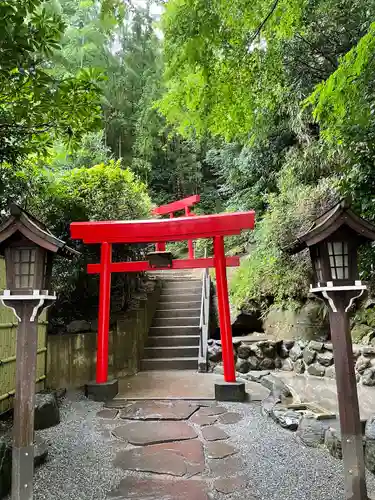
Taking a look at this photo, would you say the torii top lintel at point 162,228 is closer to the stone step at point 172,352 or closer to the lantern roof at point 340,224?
the lantern roof at point 340,224

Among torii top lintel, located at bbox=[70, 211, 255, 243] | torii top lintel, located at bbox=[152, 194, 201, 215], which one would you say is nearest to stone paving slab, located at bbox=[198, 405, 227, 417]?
torii top lintel, located at bbox=[70, 211, 255, 243]

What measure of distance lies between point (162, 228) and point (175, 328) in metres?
4.07

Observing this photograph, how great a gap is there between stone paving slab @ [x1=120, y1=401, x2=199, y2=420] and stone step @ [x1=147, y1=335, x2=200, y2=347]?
10.6 feet

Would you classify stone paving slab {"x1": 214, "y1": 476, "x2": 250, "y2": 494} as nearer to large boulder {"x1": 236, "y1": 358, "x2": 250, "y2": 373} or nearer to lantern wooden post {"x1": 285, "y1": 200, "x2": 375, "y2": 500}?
lantern wooden post {"x1": 285, "y1": 200, "x2": 375, "y2": 500}

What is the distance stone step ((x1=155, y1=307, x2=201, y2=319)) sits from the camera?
10227 millimetres

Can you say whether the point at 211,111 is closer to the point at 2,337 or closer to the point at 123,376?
the point at 2,337

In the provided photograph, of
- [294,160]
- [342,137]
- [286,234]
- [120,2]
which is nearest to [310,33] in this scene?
[294,160]

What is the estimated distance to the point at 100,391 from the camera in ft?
20.0

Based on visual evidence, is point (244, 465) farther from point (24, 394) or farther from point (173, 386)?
point (173, 386)

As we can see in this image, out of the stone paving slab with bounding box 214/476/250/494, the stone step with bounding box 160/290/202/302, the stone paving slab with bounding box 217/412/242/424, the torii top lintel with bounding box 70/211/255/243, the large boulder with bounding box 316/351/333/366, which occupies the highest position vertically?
the torii top lintel with bounding box 70/211/255/243

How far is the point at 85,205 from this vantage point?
7.67 metres

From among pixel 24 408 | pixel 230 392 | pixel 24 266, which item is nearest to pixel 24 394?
pixel 24 408

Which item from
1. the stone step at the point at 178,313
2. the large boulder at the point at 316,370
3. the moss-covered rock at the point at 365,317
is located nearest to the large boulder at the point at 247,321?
the stone step at the point at 178,313

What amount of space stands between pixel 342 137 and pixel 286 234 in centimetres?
430
